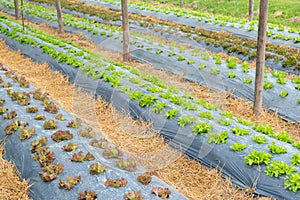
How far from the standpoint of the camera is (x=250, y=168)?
5.27 m

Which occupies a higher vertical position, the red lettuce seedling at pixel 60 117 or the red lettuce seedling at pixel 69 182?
the red lettuce seedling at pixel 60 117

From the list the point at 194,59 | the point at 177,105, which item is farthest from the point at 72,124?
the point at 194,59

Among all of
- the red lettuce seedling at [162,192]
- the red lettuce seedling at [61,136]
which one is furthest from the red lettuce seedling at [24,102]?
the red lettuce seedling at [162,192]

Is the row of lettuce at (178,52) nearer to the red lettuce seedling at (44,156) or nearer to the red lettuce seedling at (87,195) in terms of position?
the red lettuce seedling at (44,156)

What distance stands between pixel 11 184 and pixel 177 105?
3.45m

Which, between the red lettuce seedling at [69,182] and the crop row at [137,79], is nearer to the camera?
the red lettuce seedling at [69,182]

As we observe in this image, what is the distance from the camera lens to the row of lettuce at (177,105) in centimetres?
526

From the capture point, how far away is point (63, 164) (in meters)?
5.15

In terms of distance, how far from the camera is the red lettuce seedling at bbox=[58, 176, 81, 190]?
185 inches

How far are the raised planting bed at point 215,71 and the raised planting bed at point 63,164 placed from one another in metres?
3.86

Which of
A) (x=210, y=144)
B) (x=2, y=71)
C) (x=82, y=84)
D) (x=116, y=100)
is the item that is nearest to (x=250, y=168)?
(x=210, y=144)

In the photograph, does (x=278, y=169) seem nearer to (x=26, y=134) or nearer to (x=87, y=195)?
(x=87, y=195)

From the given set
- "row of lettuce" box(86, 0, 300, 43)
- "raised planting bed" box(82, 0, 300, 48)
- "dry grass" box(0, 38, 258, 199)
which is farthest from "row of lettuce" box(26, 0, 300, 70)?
"dry grass" box(0, 38, 258, 199)

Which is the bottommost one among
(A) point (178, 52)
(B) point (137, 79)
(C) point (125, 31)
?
(B) point (137, 79)
